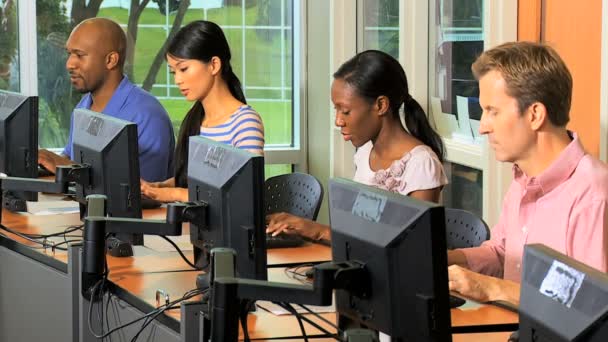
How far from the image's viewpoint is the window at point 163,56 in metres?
6.04

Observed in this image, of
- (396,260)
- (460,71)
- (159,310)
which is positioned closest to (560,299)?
(396,260)

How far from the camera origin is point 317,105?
21.0ft

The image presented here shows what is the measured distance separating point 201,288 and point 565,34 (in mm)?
1868

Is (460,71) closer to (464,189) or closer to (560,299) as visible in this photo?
(464,189)

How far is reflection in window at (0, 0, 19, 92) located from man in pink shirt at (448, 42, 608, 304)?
3964 mm

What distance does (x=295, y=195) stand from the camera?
417 cm

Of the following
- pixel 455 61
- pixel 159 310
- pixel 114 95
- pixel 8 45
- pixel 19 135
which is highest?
pixel 8 45

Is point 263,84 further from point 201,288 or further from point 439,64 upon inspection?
point 201,288

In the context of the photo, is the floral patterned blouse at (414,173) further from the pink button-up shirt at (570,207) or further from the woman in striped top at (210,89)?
the pink button-up shirt at (570,207)

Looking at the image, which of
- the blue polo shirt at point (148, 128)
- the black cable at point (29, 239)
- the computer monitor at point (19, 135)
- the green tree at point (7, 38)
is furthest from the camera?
the green tree at point (7, 38)

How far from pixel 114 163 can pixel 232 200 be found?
2.52 feet

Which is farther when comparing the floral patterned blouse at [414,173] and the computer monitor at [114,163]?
the floral patterned blouse at [414,173]

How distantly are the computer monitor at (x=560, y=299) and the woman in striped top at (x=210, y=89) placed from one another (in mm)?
2456

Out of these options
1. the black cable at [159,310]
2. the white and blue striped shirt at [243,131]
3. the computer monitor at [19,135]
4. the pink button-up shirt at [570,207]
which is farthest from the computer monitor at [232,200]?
the computer monitor at [19,135]
